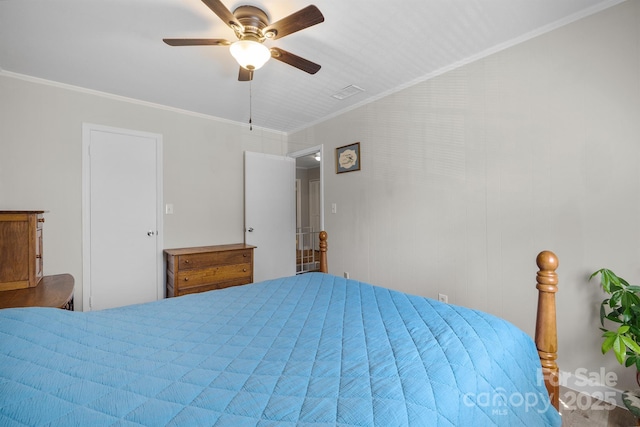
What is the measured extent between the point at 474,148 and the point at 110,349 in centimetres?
269

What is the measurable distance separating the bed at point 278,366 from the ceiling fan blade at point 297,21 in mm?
1560

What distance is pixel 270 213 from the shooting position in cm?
416

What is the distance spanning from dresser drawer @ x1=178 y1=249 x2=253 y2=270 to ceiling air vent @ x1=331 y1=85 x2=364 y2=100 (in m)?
2.13

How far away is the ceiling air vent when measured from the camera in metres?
2.94

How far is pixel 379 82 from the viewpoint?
2.81 metres

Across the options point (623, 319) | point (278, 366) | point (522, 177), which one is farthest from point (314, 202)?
point (278, 366)

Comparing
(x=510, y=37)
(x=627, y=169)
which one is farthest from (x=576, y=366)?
(x=510, y=37)

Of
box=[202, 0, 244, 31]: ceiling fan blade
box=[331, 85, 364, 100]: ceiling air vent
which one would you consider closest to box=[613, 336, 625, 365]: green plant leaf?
box=[202, 0, 244, 31]: ceiling fan blade

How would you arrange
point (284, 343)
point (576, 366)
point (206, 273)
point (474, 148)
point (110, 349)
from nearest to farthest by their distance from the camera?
1. point (110, 349)
2. point (284, 343)
3. point (576, 366)
4. point (474, 148)
5. point (206, 273)

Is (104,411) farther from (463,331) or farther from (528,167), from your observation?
(528,167)

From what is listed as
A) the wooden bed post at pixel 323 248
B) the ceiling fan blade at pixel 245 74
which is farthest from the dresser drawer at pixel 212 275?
the ceiling fan blade at pixel 245 74

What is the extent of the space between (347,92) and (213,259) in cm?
242

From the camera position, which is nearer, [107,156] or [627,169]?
[627,169]

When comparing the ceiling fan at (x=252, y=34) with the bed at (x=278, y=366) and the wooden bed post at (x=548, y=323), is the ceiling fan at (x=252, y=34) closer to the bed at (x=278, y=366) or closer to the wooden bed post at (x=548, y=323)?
the bed at (x=278, y=366)
